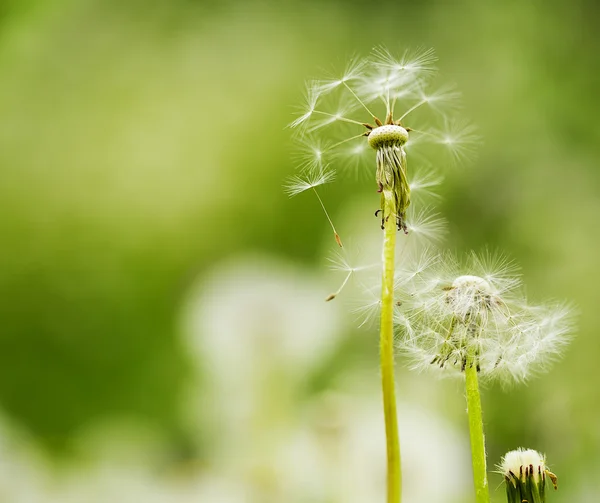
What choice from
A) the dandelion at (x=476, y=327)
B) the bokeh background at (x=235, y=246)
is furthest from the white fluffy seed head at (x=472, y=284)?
the bokeh background at (x=235, y=246)

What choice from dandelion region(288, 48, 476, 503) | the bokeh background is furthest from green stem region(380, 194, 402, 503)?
the bokeh background

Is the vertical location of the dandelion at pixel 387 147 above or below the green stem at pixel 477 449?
above

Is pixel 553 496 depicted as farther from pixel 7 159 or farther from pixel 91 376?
pixel 7 159

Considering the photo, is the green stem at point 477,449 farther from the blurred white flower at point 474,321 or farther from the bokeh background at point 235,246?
the bokeh background at point 235,246

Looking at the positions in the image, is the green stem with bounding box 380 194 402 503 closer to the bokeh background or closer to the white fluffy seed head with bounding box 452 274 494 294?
the white fluffy seed head with bounding box 452 274 494 294

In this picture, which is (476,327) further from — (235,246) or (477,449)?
(235,246)

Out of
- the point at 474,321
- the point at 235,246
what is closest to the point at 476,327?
the point at 474,321
